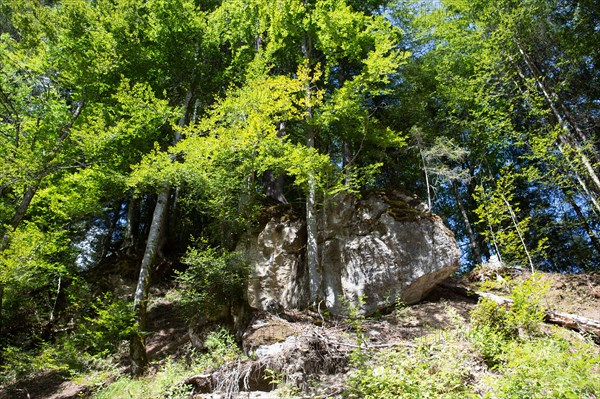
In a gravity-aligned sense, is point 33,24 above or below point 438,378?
above

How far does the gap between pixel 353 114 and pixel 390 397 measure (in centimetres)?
780

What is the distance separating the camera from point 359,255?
30.0 ft

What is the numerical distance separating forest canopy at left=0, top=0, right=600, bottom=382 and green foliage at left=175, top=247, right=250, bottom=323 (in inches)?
24.1

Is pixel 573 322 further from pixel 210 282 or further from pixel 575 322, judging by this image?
pixel 210 282

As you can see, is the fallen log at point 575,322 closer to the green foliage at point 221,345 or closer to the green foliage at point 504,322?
the green foliage at point 504,322

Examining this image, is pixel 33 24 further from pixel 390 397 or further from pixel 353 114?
pixel 390 397

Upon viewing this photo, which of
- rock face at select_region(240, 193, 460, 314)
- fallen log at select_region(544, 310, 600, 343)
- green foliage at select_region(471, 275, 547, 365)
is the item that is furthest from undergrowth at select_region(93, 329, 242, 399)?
fallen log at select_region(544, 310, 600, 343)

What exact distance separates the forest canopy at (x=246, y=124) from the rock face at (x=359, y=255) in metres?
0.63

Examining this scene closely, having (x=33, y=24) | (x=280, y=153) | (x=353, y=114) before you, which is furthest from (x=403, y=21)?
(x=33, y=24)

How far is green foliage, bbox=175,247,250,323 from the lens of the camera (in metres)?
7.79

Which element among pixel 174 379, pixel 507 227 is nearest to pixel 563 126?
pixel 507 227

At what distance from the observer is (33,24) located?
384 inches

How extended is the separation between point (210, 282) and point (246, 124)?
4.03 metres

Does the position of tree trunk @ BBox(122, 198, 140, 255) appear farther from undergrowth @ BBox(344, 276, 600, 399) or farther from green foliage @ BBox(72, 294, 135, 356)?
undergrowth @ BBox(344, 276, 600, 399)
